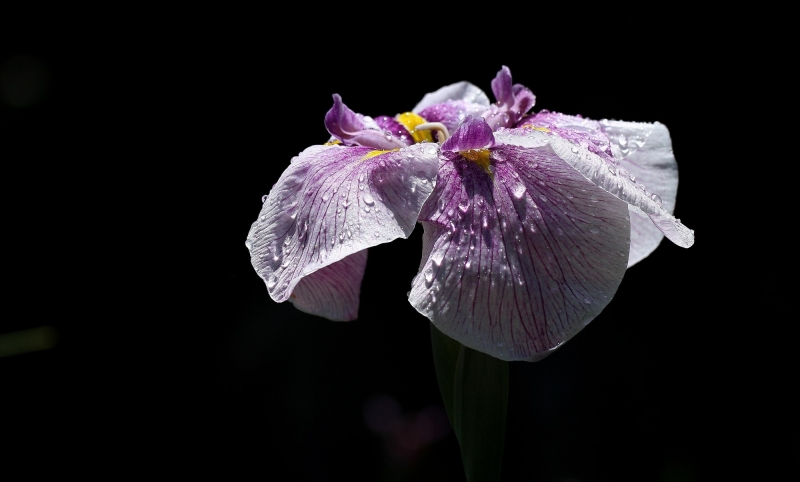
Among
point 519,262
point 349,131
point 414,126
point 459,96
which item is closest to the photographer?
point 519,262

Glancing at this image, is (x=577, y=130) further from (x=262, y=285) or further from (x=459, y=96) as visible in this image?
(x=262, y=285)

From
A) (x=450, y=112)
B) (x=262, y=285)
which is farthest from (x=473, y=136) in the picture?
(x=262, y=285)

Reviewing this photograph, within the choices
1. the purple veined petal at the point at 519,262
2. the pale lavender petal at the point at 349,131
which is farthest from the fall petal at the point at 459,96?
the purple veined petal at the point at 519,262

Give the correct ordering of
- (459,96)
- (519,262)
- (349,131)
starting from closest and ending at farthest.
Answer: (519,262) → (349,131) → (459,96)

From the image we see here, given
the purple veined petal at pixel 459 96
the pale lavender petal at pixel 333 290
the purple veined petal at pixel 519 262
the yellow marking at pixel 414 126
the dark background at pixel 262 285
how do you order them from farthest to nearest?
the dark background at pixel 262 285
the purple veined petal at pixel 459 96
the yellow marking at pixel 414 126
the pale lavender petal at pixel 333 290
the purple veined petal at pixel 519 262

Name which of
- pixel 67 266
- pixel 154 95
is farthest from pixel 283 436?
pixel 154 95

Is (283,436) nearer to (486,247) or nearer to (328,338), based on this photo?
(328,338)

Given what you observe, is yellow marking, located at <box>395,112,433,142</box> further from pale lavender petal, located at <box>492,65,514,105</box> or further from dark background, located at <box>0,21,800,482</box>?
dark background, located at <box>0,21,800,482</box>

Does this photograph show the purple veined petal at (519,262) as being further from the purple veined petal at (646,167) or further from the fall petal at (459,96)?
the fall petal at (459,96)

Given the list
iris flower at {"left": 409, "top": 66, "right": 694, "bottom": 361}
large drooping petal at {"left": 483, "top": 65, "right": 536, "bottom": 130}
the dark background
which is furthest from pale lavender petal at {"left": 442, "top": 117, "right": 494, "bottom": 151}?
the dark background
